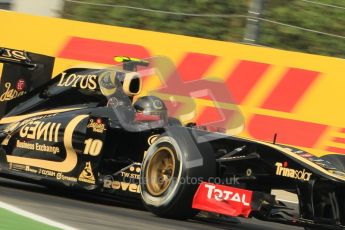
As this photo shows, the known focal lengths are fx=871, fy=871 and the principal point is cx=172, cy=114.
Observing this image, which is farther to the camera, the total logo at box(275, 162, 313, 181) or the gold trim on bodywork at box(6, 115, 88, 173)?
the gold trim on bodywork at box(6, 115, 88, 173)

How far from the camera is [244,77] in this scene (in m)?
10.8

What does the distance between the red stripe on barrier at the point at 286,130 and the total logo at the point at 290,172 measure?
3.13 meters

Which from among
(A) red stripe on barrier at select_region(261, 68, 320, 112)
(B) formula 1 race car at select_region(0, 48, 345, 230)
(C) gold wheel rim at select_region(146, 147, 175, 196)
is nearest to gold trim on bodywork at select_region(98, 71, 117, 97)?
(B) formula 1 race car at select_region(0, 48, 345, 230)

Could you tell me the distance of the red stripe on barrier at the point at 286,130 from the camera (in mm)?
10055

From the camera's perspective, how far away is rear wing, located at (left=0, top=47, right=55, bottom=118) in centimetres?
893

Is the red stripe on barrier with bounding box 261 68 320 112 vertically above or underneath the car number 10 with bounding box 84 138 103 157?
above

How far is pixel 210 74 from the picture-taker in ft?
35.8

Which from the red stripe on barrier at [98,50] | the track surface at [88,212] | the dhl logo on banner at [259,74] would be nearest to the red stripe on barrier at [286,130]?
the dhl logo on banner at [259,74]

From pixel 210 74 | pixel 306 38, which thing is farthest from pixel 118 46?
pixel 306 38

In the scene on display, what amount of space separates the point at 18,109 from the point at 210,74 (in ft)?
9.65

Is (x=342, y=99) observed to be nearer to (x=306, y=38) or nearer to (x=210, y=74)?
(x=210, y=74)

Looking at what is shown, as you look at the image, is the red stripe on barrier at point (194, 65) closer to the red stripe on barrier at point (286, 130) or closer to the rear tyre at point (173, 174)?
the red stripe on barrier at point (286, 130)

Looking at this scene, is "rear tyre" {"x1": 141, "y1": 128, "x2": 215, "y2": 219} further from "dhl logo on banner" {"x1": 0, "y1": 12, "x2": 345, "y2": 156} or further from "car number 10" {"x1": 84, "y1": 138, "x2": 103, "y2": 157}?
"dhl logo on banner" {"x1": 0, "y1": 12, "x2": 345, "y2": 156}

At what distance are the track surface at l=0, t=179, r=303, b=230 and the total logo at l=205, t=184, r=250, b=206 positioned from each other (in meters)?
0.29
